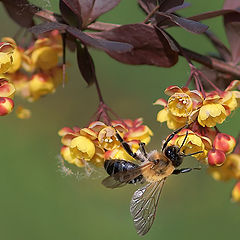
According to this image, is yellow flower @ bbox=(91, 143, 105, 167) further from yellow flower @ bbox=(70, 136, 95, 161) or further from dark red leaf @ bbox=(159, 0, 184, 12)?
dark red leaf @ bbox=(159, 0, 184, 12)

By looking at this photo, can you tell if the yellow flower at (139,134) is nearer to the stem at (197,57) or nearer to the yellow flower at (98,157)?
the yellow flower at (98,157)

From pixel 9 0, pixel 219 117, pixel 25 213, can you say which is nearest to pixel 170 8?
pixel 219 117

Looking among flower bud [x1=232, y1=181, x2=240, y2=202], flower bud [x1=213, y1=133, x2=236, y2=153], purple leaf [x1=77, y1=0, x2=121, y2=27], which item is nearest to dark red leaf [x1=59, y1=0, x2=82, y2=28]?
purple leaf [x1=77, y1=0, x2=121, y2=27]

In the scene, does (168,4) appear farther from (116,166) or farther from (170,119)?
(116,166)

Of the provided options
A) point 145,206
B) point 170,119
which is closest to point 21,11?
point 170,119

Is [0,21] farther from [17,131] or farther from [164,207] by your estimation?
[164,207]
